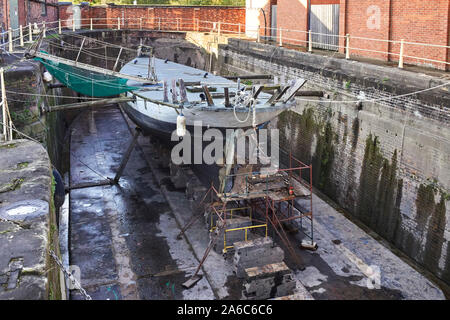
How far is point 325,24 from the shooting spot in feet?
65.3

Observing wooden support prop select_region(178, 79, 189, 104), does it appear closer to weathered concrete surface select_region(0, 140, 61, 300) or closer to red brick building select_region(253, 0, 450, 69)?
weathered concrete surface select_region(0, 140, 61, 300)

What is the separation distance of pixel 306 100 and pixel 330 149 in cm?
192

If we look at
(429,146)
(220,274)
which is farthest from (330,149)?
(220,274)

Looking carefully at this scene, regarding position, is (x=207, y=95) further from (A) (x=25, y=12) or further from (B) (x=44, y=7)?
(B) (x=44, y=7)

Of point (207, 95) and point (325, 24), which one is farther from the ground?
point (325, 24)

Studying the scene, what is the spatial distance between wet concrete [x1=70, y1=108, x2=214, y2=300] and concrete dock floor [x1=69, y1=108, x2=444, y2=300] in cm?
2

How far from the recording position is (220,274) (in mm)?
10664

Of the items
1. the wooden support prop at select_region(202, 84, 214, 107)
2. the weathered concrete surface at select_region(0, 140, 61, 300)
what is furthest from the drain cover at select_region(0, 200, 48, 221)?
the wooden support prop at select_region(202, 84, 214, 107)

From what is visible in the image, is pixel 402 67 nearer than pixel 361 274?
No

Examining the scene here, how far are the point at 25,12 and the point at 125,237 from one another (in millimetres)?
14490

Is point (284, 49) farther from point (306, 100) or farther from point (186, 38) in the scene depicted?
point (186, 38)

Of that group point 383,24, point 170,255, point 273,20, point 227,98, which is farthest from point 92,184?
→ point 273,20

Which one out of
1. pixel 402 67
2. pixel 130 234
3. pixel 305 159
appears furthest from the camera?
pixel 305 159

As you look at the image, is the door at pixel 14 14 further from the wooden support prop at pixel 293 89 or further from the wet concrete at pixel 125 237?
the wooden support prop at pixel 293 89
